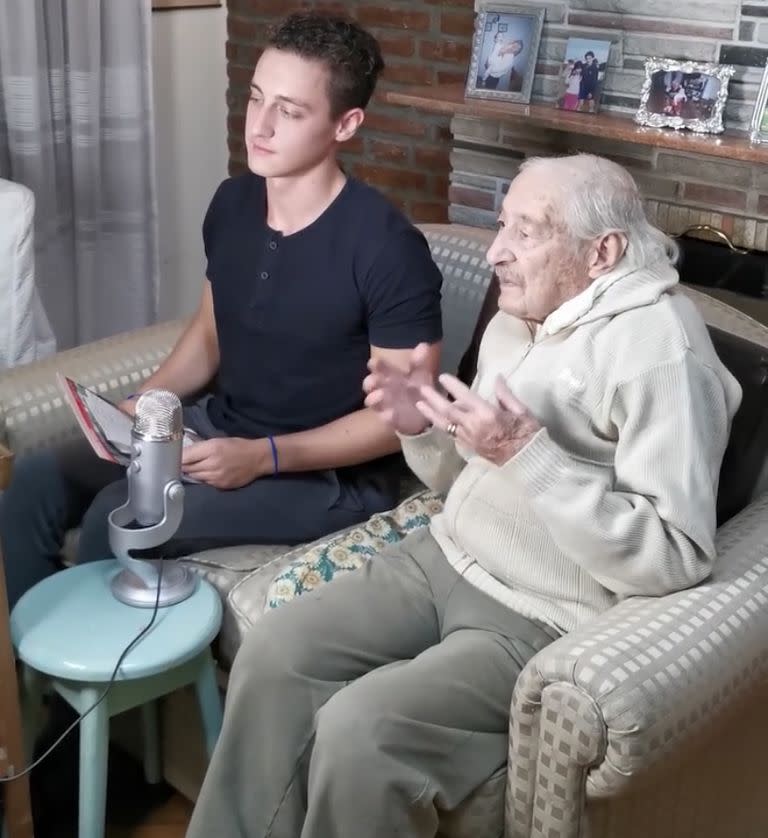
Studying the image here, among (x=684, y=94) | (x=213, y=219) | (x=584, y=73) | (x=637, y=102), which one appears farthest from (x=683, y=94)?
(x=213, y=219)

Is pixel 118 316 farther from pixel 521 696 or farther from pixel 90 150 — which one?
pixel 521 696

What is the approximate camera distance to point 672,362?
139 centimetres

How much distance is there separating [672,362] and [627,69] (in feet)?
4.68

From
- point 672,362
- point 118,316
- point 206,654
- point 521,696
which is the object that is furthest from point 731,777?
point 118,316

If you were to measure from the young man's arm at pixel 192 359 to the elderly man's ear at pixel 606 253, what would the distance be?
80cm

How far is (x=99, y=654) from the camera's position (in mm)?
1501

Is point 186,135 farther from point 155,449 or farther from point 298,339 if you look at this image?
point 155,449

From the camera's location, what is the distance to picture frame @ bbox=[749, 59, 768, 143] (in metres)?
2.36

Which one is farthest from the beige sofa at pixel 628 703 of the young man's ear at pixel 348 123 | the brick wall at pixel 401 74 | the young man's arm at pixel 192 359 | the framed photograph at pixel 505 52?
the brick wall at pixel 401 74

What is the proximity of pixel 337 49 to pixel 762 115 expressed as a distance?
102cm

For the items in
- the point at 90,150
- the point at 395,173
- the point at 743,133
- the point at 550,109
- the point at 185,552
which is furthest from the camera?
the point at 395,173

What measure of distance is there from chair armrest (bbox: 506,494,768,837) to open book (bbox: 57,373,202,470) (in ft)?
2.21

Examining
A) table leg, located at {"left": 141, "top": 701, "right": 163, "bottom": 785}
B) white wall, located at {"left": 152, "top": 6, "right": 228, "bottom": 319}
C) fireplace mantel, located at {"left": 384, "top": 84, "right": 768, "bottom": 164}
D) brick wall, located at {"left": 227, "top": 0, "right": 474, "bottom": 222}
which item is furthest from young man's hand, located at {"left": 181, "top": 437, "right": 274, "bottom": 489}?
white wall, located at {"left": 152, "top": 6, "right": 228, "bottom": 319}

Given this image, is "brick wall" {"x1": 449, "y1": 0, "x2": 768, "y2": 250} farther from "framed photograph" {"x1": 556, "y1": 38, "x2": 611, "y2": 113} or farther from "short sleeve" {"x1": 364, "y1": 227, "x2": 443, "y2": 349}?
"short sleeve" {"x1": 364, "y1": 227, "x2": 443, "y2": 349}
